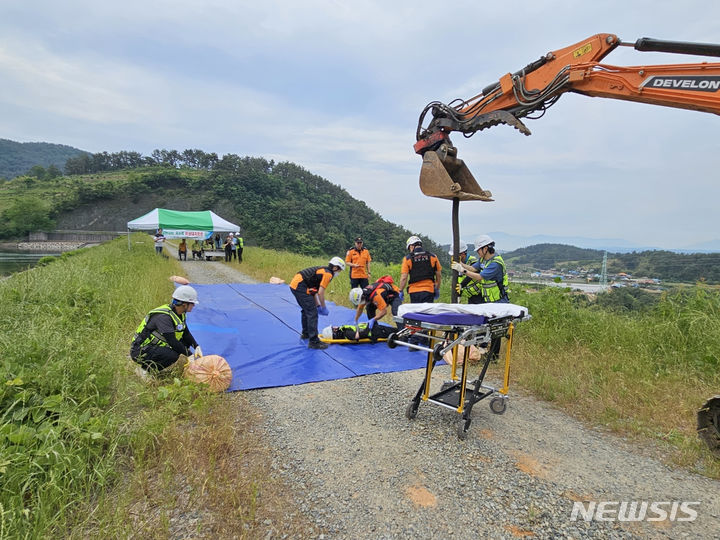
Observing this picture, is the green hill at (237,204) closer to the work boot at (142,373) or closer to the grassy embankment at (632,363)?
the grassy embankment at (632,363)

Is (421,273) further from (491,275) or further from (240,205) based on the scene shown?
(240,205)

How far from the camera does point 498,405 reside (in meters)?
4.05

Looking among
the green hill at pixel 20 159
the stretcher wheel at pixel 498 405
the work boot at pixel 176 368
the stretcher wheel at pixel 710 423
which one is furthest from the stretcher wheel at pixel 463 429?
the green hill at pixel 20 159

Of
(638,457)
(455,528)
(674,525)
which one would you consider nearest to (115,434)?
(455,528)

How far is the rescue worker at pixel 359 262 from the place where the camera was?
894cm

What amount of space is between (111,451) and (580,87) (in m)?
5.03

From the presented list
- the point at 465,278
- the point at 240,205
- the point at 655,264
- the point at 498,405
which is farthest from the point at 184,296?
the point at 240,205

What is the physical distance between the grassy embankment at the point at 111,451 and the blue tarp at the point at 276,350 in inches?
38.5

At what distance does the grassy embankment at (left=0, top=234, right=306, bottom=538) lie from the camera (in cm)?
235

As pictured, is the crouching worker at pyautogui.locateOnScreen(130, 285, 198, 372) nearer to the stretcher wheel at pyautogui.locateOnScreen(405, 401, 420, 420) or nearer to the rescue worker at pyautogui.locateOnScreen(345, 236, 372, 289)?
the stretcher wheel at pyautogui.locateOnScreen(405, 401, 420, 420)

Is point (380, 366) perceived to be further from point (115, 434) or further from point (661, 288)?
point (661, 288)

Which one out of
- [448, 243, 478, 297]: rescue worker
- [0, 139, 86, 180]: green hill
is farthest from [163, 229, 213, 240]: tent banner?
[0, 139, 86, 180]: green hill

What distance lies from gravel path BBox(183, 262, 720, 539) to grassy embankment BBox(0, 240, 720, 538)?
1.00ft

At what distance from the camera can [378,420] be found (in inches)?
156
